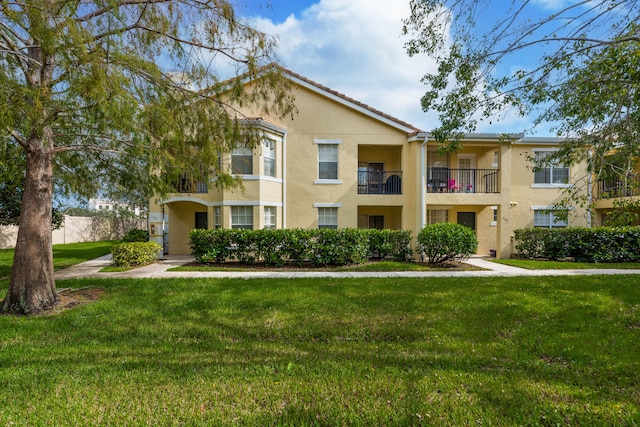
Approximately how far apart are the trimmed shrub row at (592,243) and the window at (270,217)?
1185cm

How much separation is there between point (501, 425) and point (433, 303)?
13.2ft

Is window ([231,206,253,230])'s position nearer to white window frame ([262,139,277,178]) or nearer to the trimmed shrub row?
white window frame ([262,139,277,178])

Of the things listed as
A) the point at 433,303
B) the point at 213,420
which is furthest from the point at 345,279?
the point at 213,420

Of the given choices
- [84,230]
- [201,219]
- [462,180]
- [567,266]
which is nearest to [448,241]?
[567,266]

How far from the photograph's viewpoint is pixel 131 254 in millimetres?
12328

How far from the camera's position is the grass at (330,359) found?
3045 mm

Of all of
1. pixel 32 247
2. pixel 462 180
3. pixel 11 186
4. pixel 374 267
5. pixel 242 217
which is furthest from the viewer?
pixel 462 180

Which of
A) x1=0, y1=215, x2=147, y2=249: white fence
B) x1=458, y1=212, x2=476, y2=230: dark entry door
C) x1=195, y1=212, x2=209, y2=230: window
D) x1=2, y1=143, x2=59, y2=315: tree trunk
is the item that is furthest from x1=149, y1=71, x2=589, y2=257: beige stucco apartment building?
x1=0, y1=215, x2=147, y2=249: white fence

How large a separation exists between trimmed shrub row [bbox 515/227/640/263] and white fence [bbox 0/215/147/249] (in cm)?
2951

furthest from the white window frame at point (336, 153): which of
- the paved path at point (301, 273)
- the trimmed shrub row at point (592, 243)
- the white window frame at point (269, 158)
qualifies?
the trimmed shrub row at point (592, 243)

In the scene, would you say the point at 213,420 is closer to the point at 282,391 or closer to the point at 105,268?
the point at 282,391

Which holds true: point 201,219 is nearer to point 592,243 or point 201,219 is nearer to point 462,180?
point 462,180

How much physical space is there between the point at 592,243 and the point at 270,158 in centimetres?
1412

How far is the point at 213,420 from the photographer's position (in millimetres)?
2910
